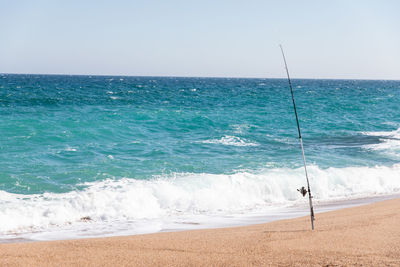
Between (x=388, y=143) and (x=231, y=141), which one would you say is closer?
(x=231, y=141)

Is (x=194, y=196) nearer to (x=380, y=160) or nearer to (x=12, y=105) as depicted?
(x=380, y=160)

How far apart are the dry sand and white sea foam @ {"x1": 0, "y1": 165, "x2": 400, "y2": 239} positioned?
261 cm

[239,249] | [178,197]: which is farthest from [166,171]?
[239,249]

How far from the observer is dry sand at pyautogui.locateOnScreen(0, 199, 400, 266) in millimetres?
4977

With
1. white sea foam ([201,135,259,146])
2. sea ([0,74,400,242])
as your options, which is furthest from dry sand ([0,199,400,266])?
white sea foam ([201,135,259,146])

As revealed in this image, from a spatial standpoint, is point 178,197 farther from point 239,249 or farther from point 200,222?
point 239,249

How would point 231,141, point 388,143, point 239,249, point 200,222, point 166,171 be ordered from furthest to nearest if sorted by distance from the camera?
point 388,143 < point 231,141 < point 166,171 < point 200,222 < point 239,249

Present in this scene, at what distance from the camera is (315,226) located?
689cm

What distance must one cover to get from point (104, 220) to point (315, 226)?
16.3 feet

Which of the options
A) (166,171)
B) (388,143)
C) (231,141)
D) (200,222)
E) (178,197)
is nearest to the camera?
(200,222)

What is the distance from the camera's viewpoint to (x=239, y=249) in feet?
18.1

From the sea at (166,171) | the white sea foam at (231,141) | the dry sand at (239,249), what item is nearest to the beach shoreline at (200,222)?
the sea at (166,171)

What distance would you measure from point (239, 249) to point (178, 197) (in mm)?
5819

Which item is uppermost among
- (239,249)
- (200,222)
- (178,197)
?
(239,249)
